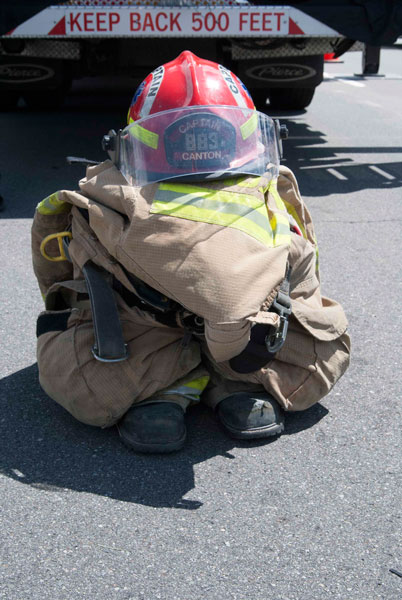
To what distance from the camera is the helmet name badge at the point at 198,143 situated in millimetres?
2285

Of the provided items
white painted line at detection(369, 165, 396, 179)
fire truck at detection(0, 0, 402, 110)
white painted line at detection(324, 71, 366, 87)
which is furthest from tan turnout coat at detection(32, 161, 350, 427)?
white painted line at detection(324, 71, 366, 87)

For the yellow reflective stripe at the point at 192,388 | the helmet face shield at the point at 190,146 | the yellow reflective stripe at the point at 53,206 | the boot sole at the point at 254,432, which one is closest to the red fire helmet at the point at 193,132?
the helmet face shield at the point at 190,146

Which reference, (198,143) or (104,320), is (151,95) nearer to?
(198,143)

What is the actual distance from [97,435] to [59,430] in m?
0.13

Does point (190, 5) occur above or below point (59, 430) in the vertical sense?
above

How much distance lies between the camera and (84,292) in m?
2.52

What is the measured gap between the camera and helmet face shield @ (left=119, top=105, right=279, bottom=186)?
229 centimetres

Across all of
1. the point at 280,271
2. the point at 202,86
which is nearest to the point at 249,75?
the point at 202,86

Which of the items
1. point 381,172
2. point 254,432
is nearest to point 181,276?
point 254,432

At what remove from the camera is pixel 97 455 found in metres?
2.33

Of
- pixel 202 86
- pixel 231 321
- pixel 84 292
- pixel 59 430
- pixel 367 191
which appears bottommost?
pixel 367 191

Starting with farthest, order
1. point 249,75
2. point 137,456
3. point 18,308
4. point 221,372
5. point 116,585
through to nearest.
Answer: point 249,75, point 18,308, point 221,372, point 137,456, point 116,585

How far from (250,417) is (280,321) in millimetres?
332

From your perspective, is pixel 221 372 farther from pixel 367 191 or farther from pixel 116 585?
pixel 367 191
